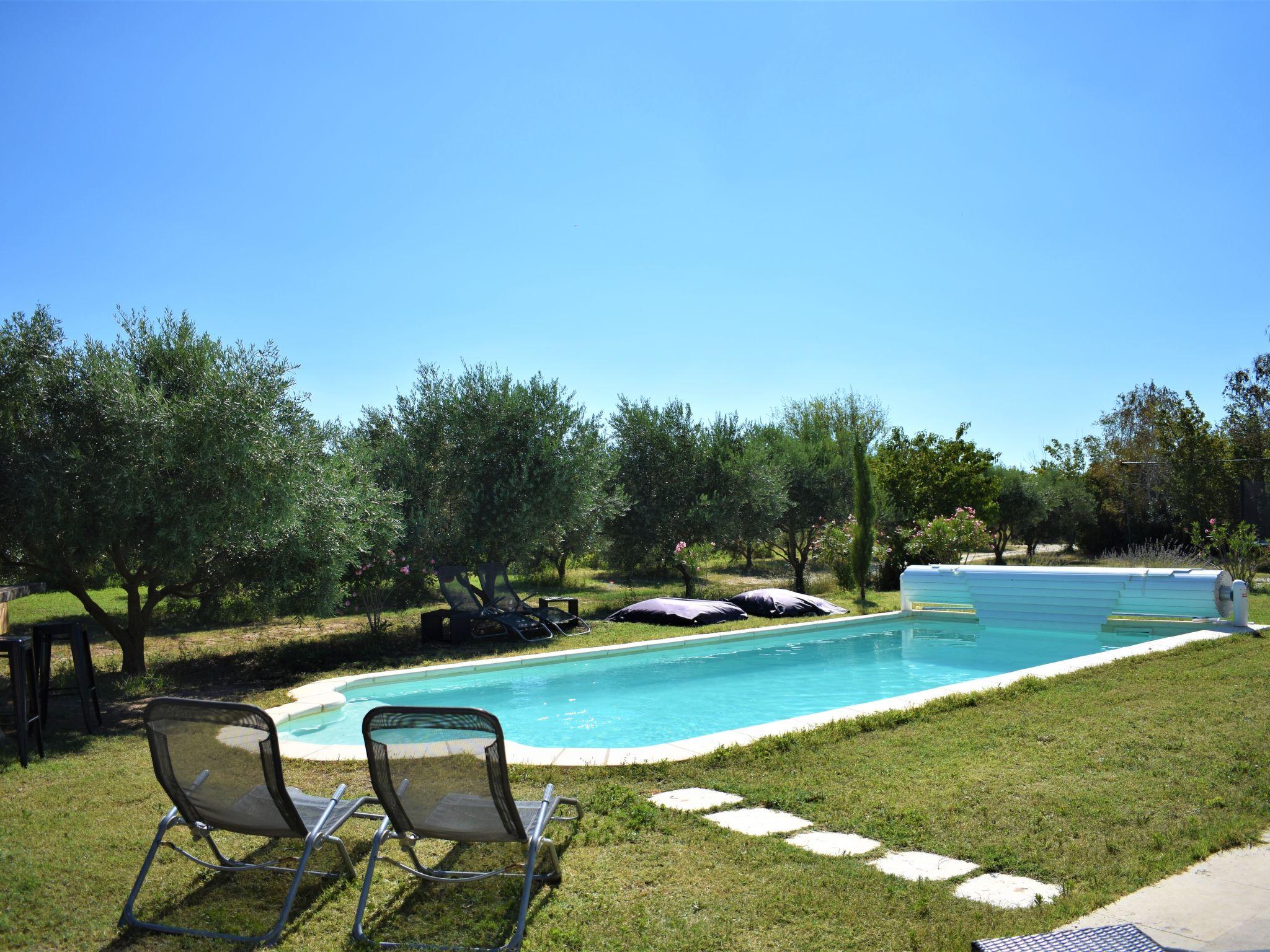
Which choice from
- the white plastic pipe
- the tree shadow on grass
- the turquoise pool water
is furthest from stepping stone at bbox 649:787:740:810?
the white plastic pipe

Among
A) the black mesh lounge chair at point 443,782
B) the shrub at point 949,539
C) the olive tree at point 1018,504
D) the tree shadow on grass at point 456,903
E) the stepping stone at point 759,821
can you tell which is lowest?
the stepping stone at point 759,821

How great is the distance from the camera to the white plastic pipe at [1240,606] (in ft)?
40.3

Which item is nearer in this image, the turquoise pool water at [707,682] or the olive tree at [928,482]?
the turquoise pool water at [707,682]

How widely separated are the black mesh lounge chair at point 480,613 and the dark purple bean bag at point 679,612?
2.00m

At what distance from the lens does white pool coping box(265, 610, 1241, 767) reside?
610 centimetres

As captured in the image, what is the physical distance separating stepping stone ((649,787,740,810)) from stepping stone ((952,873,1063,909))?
61.8 inches

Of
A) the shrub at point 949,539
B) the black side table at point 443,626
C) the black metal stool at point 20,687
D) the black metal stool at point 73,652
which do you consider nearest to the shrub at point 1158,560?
the shrub at point 949,539

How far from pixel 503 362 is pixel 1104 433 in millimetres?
39529

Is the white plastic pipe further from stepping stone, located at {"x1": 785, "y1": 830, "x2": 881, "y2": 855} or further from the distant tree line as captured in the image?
stepping stone, located at {"x1": 785, "y1": 830, "x2": 881, "y2": 855}

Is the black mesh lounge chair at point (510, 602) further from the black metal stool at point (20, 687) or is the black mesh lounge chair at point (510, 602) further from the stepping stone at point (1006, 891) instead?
the stepping stone at point (1006, 891)

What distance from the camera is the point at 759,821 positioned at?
459 cm

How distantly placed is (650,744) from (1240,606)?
9.47m

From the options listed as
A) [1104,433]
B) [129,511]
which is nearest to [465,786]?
[129,511]

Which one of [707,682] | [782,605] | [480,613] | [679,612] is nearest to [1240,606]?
[782,605]
